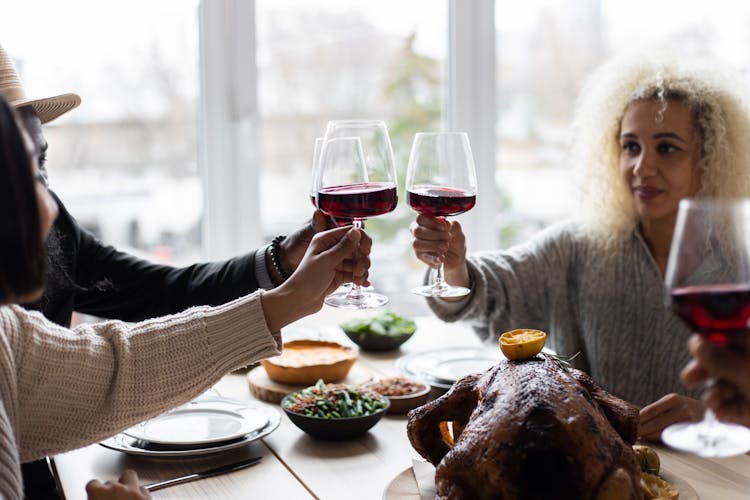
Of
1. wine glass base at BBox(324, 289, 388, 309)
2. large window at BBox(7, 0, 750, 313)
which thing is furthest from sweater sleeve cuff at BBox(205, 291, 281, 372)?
large window at BBox(7, 0, 750, 313)

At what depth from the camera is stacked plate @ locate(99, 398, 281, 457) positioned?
1511 mm

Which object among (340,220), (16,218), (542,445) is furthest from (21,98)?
(542,445)

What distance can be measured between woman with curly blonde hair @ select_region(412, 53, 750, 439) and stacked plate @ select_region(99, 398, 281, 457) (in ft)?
2.24

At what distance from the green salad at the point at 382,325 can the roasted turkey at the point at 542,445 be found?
3.10 feet

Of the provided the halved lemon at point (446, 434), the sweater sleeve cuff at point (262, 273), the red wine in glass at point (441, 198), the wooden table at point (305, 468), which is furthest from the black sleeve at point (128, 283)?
the halved lemon at point (446, 434)

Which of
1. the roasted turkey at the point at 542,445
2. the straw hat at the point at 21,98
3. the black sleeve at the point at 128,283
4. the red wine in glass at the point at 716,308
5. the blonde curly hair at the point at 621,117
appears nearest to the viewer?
the red wine in glass at the point at 716,308

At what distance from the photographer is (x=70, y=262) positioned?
200 cm

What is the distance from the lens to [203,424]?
1661 mm

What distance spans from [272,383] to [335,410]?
330 mm

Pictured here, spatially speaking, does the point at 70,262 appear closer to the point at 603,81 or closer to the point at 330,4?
the point at 603,81

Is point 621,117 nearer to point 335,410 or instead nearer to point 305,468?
point 335,410

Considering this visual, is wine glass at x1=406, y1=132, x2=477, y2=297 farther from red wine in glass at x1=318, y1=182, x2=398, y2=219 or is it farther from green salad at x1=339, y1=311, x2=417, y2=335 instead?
green salad at x1=339, y1=311, x2=417, y2=335

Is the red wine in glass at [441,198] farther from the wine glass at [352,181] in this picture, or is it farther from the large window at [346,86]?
the large window at [346,86]

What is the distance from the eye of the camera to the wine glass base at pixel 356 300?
4.91 ft
